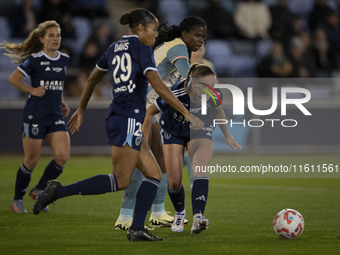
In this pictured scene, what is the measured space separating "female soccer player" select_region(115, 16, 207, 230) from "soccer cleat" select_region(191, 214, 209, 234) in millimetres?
791

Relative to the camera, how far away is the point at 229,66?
18672 millimetres

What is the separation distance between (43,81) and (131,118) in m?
2.96

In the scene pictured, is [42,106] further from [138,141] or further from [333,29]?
[333,29]

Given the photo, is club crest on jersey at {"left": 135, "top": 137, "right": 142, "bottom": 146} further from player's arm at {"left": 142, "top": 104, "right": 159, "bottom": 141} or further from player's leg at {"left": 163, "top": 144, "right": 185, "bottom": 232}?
player's arm at {"left": 142, "top": 104, "right": 159, "bottom": 141}

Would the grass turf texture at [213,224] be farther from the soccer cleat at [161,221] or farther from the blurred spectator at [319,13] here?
the blurred spectator at [319,13]

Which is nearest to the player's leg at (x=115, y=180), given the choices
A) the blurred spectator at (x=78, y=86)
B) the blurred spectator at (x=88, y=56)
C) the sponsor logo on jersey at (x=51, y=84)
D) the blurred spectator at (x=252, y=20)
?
the sponsor logo on jersey at (x=51, y=84)

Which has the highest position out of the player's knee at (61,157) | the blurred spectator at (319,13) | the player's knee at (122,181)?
the blurred spectator at (319,13)

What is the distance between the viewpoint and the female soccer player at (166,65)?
741cm

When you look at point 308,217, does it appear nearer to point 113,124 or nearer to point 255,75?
point 113,124

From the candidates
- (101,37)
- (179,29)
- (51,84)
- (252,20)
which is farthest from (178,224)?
(252,20)

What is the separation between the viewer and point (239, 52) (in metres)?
19.5

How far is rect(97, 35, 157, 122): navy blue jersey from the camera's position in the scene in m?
6.37

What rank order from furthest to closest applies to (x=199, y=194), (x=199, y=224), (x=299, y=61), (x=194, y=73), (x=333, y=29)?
(x=333, y=29) → (x=299, y=61) → (x=194, y=73) → (x=199, y=194) → (x=199, y=224)

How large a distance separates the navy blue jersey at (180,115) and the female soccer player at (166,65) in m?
0.20
